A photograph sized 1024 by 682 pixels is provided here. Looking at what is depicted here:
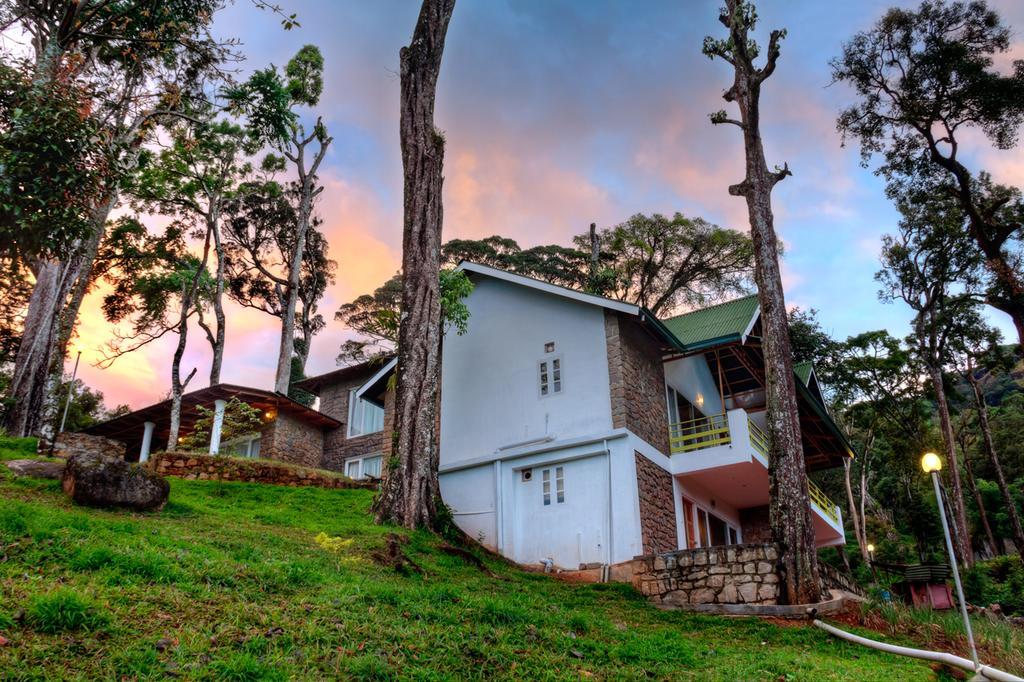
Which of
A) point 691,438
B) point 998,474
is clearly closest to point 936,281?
point 998,474

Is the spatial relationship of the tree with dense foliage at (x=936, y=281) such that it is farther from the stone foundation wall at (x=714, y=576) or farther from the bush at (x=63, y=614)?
the bush at (x=63, y=614)

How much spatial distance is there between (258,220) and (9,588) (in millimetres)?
27930

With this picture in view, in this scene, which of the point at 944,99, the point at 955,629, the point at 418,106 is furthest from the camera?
the point at 944,99

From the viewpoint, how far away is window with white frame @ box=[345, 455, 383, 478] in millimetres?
24547

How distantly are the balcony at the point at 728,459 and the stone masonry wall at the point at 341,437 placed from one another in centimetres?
1070

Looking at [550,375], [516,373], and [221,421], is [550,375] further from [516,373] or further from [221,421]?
[221,421]

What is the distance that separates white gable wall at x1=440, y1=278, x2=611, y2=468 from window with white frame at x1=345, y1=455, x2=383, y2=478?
658cm

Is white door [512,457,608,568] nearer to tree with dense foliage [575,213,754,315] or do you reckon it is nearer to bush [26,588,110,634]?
bush [26,588,110,634]

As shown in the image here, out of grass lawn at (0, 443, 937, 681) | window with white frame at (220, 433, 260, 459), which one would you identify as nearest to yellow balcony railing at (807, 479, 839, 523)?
grass lawn at (0, 443, 937, 681)

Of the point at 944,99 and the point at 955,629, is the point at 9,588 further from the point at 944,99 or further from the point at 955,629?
the point at 944,99

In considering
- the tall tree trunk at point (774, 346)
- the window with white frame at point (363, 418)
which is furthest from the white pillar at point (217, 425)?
the tall tree trunk at point (774, 346)

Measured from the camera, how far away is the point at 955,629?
10672 millimetres

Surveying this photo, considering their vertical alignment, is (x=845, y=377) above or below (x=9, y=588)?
above

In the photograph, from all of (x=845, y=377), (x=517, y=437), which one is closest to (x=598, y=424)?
(x=517, y=437)
